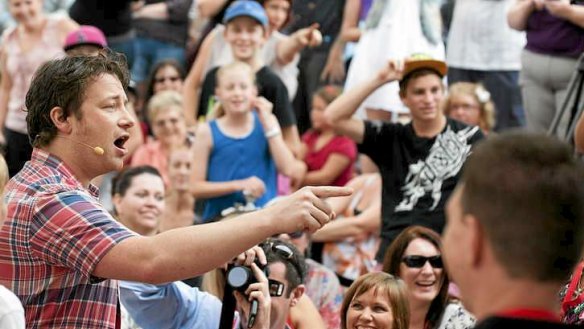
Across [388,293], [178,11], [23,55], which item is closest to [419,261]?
[388,293]

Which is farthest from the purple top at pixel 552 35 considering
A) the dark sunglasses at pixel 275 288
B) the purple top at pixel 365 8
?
the dark sunglasses at pixel 275 288

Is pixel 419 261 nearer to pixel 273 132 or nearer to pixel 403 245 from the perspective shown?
pixel 403 245

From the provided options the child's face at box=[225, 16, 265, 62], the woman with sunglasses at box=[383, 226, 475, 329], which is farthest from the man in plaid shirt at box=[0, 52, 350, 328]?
the child's face at box=[225, 16, 265, 62]

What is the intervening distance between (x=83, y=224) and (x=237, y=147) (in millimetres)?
4294

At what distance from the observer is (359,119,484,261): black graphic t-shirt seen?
6867 millimetres

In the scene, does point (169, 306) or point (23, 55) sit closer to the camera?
point (169, 306)

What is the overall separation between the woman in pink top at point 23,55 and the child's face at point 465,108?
2.68 meters

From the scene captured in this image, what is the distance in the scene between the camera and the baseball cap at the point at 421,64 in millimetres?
7078

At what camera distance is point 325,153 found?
854 centimetres

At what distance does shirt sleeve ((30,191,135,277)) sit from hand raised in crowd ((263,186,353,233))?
464 mm

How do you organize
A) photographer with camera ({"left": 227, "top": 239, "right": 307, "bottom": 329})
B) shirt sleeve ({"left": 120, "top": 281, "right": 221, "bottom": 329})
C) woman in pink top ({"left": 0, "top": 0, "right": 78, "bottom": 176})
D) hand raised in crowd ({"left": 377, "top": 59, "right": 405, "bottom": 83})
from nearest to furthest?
shirt sleeve ({"left": 120, "top": 281, "right": 221, "bottom": 329})
photographer with camera ({"left": 227, "top": 239, "right": 307, "bottom": 329})
hand raised in crowd ({"left": 377, "top": 59, "right": 405, "bottom": 83})
woman in pink top ({"left": 0, "top": 0, "right": 78, "bottom": 176})

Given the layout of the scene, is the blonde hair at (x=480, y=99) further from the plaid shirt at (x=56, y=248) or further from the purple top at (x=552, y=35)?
the plaid shirt at (x=56, y=248)

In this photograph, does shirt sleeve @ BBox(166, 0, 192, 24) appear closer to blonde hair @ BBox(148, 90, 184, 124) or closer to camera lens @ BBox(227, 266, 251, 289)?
blonde hair @ BBox(148, 90, 184, 124)

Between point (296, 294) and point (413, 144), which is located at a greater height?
point (413, 144)
